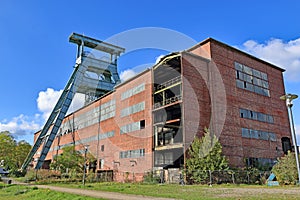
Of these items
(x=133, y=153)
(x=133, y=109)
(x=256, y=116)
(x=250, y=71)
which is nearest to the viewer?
(x=256, y=116)

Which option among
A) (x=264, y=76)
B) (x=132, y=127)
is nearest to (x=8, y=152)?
(x=132, y=127)

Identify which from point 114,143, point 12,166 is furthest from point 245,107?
point 12,166

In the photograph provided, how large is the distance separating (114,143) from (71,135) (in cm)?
1982

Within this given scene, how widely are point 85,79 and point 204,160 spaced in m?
31.1

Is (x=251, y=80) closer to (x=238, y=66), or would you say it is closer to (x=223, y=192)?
(x=238, y=66)

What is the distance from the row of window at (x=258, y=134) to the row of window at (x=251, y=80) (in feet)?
17.7

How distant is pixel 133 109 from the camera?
34750mm

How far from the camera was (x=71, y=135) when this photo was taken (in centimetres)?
5406

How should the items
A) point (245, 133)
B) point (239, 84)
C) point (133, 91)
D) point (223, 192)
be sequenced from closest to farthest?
point (223, 192) < point (245, 133) < point (239, 84) < point (133, 91)

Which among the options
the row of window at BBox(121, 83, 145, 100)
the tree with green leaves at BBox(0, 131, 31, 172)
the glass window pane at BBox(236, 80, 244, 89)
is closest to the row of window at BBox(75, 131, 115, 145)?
the row of window at BBox(121, 83, 145, 100)

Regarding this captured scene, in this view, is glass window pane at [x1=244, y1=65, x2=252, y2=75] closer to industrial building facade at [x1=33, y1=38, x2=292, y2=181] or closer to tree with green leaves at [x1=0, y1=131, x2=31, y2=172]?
industrial building facade at [x1=33, y1=38, x2=292, y2=181]

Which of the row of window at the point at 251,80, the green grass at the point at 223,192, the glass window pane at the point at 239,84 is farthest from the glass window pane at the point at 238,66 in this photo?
the green grass at the point at 223,192

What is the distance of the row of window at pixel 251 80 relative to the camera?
3275cm

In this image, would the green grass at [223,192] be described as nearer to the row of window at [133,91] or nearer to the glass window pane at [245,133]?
the glass window pane at [245,133]
